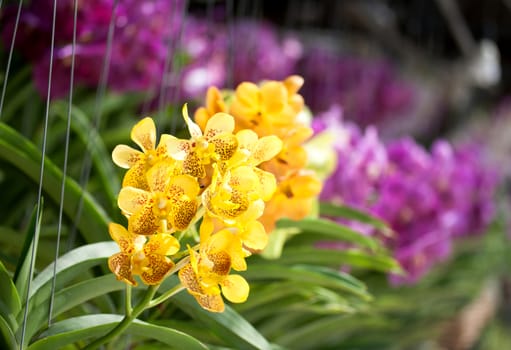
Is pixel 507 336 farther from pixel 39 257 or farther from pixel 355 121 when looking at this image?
pixel 39 257

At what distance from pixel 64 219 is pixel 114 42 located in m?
0.28

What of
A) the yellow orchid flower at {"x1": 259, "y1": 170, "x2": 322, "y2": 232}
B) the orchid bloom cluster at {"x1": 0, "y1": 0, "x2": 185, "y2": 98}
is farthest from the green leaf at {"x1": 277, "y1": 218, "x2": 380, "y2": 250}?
the orchid bloom cluster at {"x1": 0, "y1": 0, "x2": 185, "y2": 98}

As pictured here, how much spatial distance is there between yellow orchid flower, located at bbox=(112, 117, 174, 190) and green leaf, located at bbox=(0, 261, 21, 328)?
109 mm

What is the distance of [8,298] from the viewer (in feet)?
1.91

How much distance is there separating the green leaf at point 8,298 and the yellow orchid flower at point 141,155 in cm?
11

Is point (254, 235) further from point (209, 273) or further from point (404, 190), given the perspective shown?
point (404, 190)

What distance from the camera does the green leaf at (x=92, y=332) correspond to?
0.58 metres

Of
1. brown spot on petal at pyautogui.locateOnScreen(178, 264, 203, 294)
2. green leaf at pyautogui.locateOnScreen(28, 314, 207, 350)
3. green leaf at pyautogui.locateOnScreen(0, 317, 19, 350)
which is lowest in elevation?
green leaf at pyautogui.locateOnScreen(0, 317, 19, 350)

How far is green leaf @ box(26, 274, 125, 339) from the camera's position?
61 centimetres

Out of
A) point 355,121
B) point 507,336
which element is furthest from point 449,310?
point 507,336

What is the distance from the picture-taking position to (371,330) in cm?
149

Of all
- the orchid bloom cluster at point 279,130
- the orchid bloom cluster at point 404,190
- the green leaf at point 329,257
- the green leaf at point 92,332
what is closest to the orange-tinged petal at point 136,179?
the green leaf at point 92,332

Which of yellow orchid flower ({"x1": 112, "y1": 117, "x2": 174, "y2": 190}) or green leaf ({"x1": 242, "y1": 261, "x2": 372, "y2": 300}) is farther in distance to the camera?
green leaf ({"x1": 242, "y1": 261, "x2": 372, "y2": 300})

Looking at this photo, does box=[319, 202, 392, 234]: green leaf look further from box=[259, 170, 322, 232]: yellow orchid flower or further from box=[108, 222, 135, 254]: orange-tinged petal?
box=[108, 222, 135, 254]: orange-tinged petal
